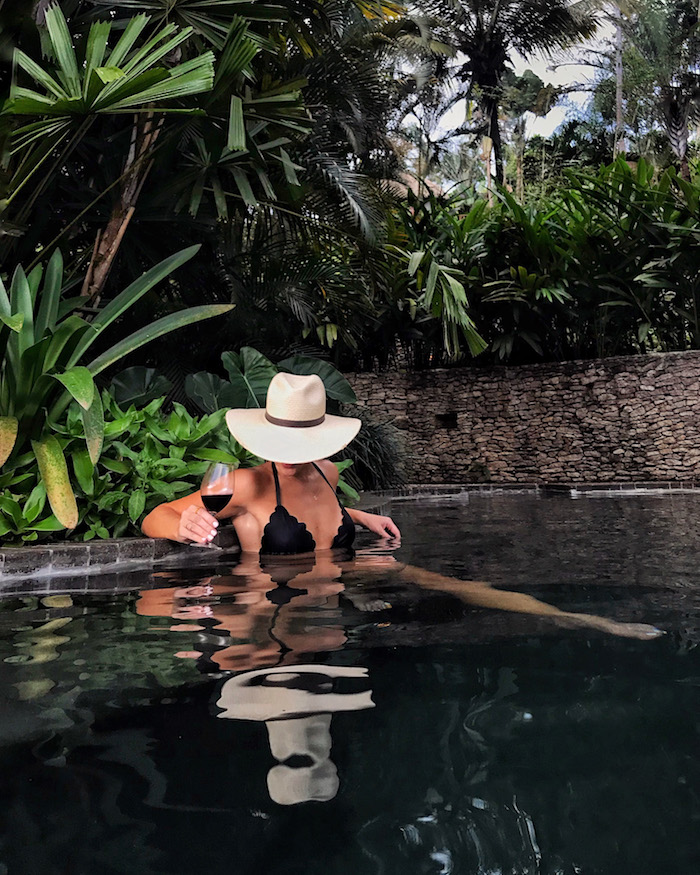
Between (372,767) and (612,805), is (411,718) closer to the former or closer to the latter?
(372,767)

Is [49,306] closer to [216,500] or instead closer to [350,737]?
[216,500]

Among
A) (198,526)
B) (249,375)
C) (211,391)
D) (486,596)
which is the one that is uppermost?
(249,375)

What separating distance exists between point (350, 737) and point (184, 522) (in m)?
1.74

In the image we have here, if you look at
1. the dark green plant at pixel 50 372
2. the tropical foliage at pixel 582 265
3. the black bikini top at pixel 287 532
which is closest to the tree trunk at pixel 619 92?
the tropical foliage at pixel 582 265

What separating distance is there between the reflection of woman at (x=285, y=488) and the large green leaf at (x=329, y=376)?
3.00m

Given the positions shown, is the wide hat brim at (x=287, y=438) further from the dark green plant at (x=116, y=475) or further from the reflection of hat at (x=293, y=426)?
the dark green plant at (x=116, y=475)

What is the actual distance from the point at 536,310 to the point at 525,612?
37.7 feet

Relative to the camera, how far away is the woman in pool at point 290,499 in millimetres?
2979

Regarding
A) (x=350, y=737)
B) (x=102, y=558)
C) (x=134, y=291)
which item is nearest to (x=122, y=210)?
(x=134, y=291)

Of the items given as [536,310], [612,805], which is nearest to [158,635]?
[612,805]

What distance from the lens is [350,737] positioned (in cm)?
137

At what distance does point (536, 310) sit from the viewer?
520 inches

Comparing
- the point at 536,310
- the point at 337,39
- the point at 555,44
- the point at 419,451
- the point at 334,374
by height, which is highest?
the point at 555,44

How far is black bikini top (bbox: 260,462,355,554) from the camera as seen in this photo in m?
3.33
